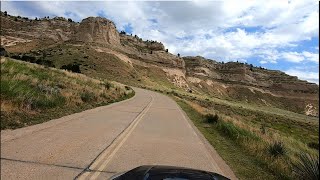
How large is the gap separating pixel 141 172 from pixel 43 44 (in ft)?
394

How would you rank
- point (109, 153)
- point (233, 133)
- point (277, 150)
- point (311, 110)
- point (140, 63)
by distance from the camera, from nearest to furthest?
point (109, 153), point (277, 150), point (233, 133), point (140, 63), point (311, 110)

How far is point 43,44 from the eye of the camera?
11875 cm

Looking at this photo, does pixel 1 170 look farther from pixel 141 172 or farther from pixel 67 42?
pixel 67 42

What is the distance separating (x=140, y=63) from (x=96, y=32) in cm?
1931

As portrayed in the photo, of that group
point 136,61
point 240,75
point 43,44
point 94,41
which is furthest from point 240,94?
point 43,44

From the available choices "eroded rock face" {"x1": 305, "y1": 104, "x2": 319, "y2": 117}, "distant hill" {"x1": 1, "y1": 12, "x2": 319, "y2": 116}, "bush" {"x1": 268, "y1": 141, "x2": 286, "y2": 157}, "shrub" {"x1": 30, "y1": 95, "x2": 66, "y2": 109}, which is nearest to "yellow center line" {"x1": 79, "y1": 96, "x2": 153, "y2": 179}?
"shrub" {"x1": 30, "y1": 95, "x2": 66, "y2": 109}

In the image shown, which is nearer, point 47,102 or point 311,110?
point 47,102

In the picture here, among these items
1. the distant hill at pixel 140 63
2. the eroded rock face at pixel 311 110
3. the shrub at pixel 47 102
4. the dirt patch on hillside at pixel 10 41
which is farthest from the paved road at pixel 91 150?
the eroded rock face at pixel 311 110

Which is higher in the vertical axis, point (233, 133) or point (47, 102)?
point (47, 102)

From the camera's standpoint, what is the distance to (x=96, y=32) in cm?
13238

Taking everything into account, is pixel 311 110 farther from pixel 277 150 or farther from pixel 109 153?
pixel 109 153

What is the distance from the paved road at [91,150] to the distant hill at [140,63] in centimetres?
7714

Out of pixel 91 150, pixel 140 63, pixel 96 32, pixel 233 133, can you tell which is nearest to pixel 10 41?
pixel 96 32

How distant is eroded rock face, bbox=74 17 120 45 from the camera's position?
13088 centimetres
